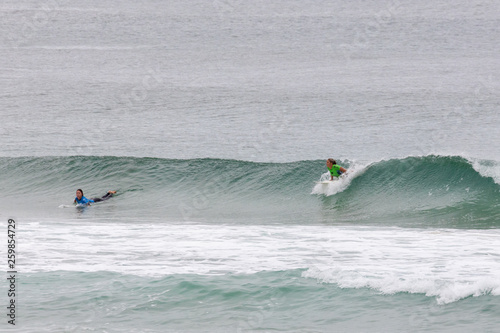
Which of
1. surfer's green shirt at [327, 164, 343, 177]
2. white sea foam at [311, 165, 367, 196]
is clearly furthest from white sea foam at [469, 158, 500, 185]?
surfer's green shirt at [327, 164, 343, 177]

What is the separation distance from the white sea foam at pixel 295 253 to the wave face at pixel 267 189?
2633 millimetres

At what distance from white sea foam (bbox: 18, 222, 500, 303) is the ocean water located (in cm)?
7

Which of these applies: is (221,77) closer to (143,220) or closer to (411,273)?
(143,220)

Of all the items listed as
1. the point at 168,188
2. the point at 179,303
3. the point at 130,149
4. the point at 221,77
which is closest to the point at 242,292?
the point at 179,303

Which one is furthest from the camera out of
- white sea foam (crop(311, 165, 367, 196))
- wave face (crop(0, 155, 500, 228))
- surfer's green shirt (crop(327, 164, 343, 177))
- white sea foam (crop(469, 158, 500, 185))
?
white sea foam (crop(311, 165, 367, 196))

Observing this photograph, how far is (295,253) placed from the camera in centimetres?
1597

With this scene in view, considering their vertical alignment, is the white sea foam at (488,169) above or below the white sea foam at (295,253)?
above

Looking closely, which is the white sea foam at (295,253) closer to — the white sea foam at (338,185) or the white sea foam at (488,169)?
the white sea foam at (338,185)

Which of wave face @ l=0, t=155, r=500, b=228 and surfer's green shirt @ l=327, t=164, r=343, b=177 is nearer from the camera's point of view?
wave face @ l=0, t=155, r=500, b=228

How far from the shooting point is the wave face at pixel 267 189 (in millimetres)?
22219

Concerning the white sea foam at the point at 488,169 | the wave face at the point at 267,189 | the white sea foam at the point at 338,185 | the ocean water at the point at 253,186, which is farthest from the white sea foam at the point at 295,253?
the white sea foam at the point at 488,169

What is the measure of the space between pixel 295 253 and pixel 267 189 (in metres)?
10.9

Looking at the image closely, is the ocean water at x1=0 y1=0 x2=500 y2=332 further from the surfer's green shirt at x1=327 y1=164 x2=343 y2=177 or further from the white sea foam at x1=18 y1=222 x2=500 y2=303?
the surfer's green shirt at x1=327 y1=164 x2=343 y2=177

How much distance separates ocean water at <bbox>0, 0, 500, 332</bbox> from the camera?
42.0 feet
